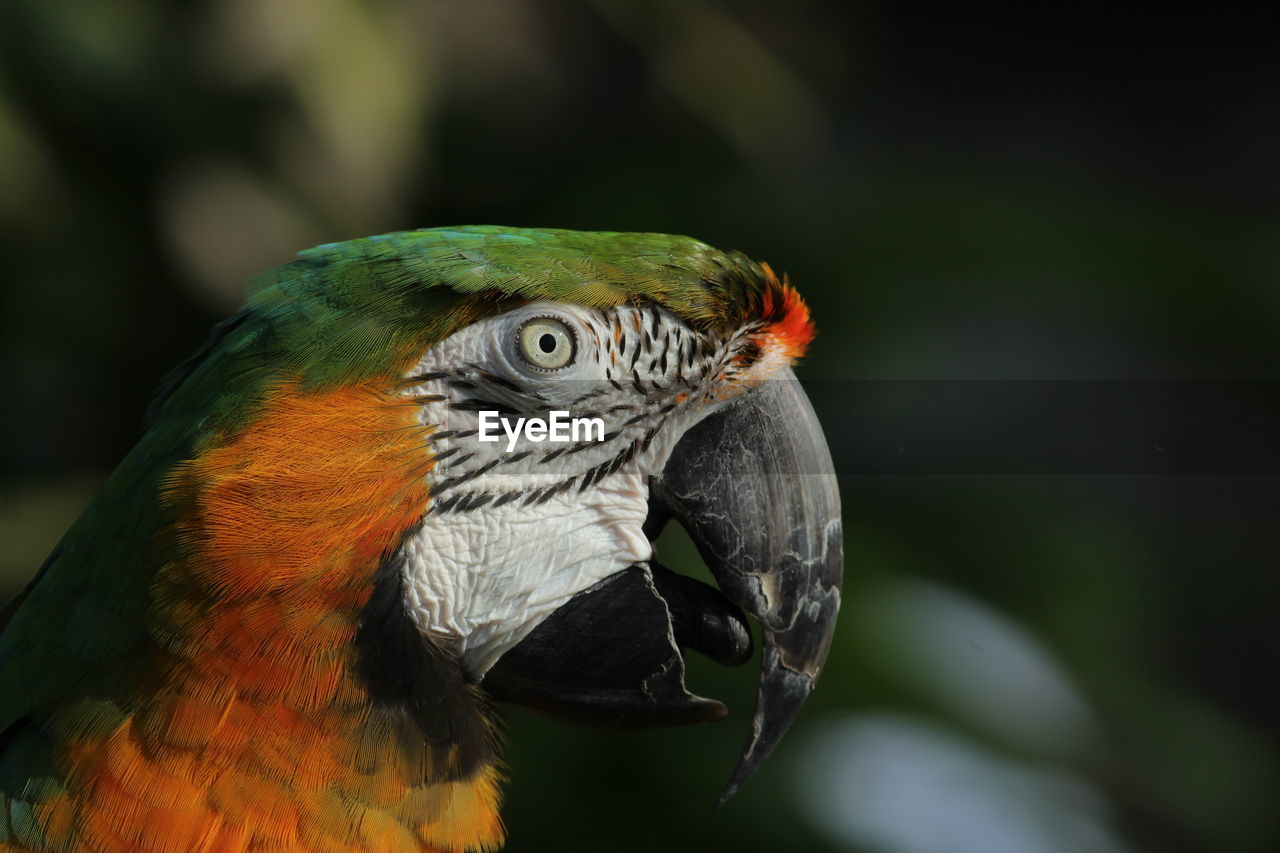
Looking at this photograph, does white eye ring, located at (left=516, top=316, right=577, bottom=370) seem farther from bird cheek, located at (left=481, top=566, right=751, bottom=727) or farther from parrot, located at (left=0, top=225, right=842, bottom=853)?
bird cheek, located at (left=481, top=566, right=751, bottom=727)

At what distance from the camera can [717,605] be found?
3.51 feet

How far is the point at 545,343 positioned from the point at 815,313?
128 cm

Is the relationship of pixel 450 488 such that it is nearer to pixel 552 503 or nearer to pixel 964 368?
pixel 552 503

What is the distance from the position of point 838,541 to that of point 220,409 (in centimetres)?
64

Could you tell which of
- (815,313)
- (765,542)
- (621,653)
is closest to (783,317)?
(765,542)

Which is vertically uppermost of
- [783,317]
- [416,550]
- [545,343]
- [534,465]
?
[783,317]

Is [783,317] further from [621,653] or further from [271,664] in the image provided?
[271,664]

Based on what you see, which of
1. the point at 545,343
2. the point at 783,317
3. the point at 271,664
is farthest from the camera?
the point at 783,317

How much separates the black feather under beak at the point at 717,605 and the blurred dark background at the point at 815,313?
2.69 feet

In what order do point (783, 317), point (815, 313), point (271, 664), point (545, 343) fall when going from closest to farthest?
1. point (271, 664)
2. point (545, 343)
3. point (783, 317)
4. point (815, 313)

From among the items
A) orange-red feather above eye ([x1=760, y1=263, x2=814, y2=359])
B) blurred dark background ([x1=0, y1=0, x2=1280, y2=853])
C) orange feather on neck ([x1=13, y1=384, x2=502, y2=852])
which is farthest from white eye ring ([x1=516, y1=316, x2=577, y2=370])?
blurred dark background ([x1=0, y1=0, x2=1280, y2=853])

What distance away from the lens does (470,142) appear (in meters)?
2.69

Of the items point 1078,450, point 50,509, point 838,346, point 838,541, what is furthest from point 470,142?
point 838,541

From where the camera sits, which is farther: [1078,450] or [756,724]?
[1078,450]
